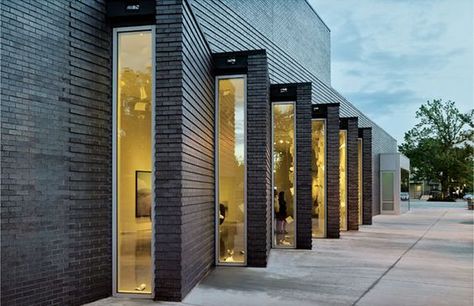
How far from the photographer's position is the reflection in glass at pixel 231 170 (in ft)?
30.8

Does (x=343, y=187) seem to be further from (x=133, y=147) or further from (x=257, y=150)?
(x=133, y=147)

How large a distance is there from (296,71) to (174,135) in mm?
12403

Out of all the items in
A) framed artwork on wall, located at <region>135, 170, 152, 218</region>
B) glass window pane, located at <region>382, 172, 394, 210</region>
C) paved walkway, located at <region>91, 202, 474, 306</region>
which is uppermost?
framed artwork on wall, located at <region>135, 170, 152, 218</region>

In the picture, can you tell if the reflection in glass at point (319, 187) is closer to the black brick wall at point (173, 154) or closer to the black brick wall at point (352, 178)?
the black brick wall at point (352, 178)

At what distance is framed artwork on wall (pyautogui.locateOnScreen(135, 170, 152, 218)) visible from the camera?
6.58m

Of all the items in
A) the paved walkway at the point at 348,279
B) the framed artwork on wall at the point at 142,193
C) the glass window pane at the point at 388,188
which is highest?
the framed artwork on wall at the point at 142,193

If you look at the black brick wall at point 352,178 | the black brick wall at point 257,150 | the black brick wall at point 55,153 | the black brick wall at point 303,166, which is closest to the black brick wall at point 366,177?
the black brick wall at point 352,178

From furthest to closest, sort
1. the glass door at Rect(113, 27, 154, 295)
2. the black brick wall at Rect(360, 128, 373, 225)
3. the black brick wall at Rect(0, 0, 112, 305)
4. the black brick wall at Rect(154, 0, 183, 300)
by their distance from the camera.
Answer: the black brick wall at Rect(360, 128, 373, 225)
the glass door at Rect(113, 27, 154, 295)
the black brick wall at Rect(154, 0, 183, 300)
the black brick wall at Rect(0, 0, 112, 305)

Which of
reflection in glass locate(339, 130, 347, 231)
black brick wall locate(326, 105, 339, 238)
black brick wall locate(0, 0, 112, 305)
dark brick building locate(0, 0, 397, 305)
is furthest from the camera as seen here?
reflection in glass locate(339, 130, 347, 231)

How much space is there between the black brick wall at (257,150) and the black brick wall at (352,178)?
863cm

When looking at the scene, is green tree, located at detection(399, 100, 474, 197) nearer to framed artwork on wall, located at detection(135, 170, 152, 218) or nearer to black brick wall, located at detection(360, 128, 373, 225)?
black brick wall, located at detection(360, 128, 373, 225)

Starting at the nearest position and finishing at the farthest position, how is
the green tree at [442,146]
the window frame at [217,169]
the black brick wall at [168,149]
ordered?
the black brick wall at [168,149]
the window frame at [217,169]
the green tree at [442,146]

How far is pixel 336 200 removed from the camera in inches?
580

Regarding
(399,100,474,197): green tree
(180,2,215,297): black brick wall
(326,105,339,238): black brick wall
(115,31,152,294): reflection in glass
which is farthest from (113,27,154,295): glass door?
(399,100,474,197): green tree
